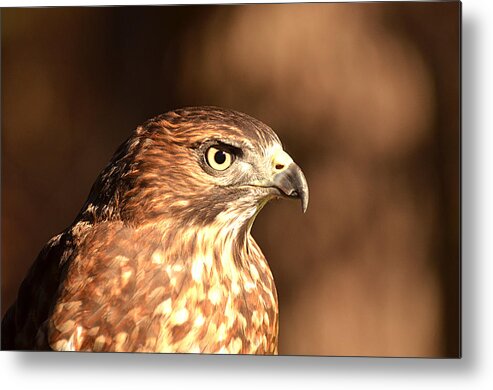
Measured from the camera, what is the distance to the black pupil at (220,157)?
6.87 ft

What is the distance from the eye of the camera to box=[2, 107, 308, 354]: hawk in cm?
210

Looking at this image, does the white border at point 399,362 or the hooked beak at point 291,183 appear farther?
the white border at point 399,362

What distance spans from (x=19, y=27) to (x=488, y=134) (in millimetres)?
1183

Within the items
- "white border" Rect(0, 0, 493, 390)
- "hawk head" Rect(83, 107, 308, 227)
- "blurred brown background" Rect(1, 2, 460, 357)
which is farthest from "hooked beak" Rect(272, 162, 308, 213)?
"white border" Rect(0, 0, 493, 390)

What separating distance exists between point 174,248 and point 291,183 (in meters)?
0.32

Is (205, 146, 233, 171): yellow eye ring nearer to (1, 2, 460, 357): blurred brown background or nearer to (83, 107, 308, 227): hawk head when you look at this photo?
(83, 107, 308, 227): hawk head

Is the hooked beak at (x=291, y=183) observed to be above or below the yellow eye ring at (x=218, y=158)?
below

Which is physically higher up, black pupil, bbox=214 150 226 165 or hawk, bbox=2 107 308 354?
black pupil, bbox=214 150 226 165

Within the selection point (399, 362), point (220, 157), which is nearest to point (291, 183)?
point (220, 157)

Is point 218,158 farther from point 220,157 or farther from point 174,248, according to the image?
point 174,248

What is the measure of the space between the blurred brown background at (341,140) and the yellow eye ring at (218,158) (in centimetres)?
16

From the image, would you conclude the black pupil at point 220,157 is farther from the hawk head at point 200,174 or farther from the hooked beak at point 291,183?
the hooked beak at point 291,183

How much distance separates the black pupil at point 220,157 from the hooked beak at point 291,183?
0.41 feet

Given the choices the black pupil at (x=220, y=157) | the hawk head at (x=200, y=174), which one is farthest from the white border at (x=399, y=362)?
the black pupil at (x=220, y=157)
